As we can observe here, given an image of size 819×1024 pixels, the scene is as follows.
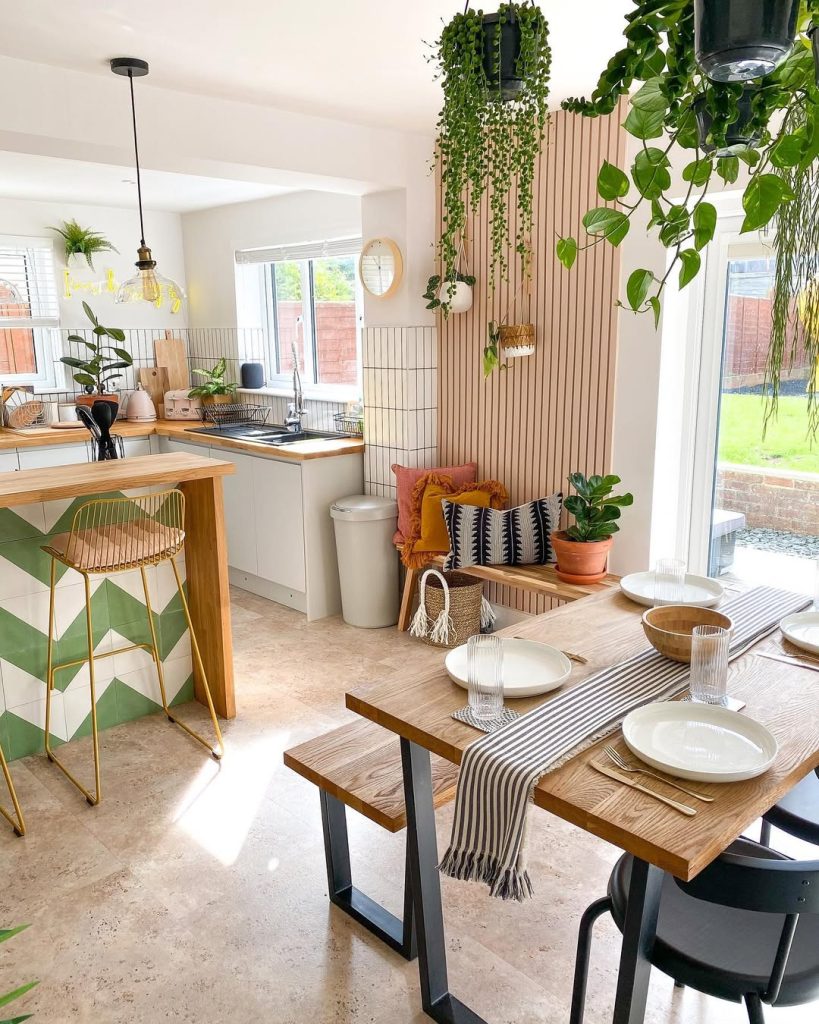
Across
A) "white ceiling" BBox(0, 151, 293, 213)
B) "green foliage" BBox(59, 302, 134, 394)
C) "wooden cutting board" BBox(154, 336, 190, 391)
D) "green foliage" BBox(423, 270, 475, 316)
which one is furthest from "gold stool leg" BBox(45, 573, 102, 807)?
"wooden cutting board" BBox(154, 336, 190, 391)

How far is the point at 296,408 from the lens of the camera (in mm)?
5219

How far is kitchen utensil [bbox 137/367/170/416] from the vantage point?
6.12m

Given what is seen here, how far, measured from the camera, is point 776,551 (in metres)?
3.32

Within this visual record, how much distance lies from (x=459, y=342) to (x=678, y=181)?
1.35m

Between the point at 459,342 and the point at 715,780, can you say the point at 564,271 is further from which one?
the point at 715,780

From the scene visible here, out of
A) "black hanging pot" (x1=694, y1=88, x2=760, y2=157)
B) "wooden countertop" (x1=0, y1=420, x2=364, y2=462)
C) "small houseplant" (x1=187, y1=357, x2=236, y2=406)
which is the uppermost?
"black hanging pot" (x1=694, y1=88, x2=760, y2=157)

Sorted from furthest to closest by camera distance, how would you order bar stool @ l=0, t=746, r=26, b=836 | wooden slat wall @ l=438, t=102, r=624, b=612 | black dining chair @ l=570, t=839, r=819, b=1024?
wooden slat wall @ l=438, t=102, r=624, b=612, bar stool @ l=0, t=746, r=26, b=836, black dining chair @ l=570, t=839, r=819, b=1024

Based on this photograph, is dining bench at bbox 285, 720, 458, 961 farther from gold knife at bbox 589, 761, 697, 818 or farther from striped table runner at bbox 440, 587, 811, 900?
gold knife at bbox 589, 761, 697, 818

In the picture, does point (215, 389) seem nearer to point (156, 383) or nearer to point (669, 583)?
point (156, 383)

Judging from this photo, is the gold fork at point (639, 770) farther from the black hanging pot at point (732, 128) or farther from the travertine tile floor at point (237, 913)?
the black hanging pot at point (732, 128)

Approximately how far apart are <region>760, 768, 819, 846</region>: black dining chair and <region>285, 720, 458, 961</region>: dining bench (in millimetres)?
761

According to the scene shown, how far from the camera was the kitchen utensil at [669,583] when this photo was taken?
2.23 m

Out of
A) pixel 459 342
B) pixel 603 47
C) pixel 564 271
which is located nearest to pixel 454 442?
pixel 459 342

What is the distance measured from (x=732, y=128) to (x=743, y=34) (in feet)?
0.90
